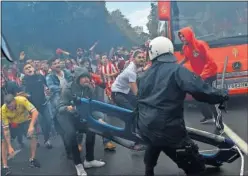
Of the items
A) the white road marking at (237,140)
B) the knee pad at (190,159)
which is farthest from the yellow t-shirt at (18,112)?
the white road marking at (237,140)

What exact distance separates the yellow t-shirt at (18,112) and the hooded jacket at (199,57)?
2890 millimetres

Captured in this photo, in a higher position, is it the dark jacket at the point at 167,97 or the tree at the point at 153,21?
the tree at the point at 153,21

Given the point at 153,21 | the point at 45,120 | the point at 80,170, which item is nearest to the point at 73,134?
the point at 80,170

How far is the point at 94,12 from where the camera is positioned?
1298cm

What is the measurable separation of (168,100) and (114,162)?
203 cm

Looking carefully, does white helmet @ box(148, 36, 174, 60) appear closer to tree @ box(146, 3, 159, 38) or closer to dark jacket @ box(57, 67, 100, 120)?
dark jacket @ box(57, 67, 100, 120)

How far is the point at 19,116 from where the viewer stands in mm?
5719

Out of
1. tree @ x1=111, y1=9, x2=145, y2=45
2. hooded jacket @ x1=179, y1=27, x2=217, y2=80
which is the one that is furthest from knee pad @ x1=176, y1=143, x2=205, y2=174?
tree @ x1=111, y1=9, x2=145, y2=45

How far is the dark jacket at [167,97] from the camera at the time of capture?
11.5 ft

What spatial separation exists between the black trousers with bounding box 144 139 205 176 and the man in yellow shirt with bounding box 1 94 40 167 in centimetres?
181

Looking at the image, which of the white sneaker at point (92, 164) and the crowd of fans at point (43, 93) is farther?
the crowd of fans at point (43, 93)

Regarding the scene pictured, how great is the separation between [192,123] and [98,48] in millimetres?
6542

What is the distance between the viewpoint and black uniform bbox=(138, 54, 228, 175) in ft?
11.5

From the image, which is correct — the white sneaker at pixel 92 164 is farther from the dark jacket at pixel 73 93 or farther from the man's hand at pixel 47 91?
the man's hand at pixel 47 91
